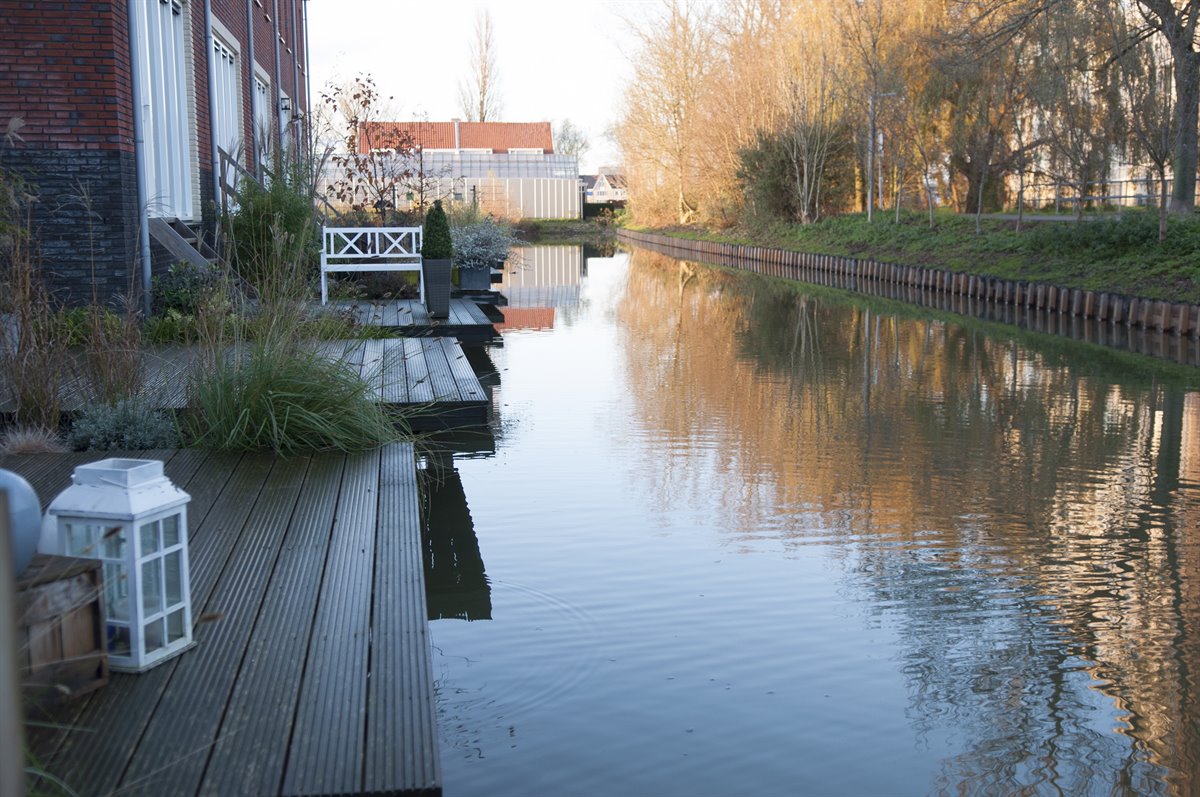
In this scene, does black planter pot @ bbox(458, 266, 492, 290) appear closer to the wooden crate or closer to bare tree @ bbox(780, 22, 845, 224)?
the wooden crate

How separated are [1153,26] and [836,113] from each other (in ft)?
43.4

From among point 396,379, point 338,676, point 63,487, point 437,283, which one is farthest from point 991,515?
point 437,283

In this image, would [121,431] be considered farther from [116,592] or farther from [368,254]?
[368,254]

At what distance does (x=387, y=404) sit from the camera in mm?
6125

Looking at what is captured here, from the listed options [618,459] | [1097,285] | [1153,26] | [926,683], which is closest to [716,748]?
[926,683]

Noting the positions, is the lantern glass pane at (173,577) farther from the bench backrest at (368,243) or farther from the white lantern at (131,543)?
the bench backrest at (368,243)

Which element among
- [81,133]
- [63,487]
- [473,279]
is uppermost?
[81,133]

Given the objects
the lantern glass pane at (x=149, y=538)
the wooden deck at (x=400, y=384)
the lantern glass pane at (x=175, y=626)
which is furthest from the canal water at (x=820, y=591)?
the lantern glass pane at (x=149, y=538)

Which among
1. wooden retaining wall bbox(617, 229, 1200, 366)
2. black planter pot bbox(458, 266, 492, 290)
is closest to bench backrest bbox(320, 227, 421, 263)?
black planter pot bbox(458, 266, 492, 290)

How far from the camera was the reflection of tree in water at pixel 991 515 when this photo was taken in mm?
3635

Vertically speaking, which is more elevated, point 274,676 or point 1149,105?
point 1149,105

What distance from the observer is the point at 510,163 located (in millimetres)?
49062

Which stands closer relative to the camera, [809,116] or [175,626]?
[175,626]

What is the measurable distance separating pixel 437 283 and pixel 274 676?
28.3 feet
